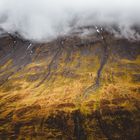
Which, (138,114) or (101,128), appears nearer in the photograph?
(101,128)

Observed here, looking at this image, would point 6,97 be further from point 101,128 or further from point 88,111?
point 101,128

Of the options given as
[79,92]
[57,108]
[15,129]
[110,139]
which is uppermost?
[79,92]

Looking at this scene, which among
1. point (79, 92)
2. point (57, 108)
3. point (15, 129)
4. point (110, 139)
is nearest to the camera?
point (110, 139)

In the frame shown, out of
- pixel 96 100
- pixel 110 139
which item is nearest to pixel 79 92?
pixel 96 100

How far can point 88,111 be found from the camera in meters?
162

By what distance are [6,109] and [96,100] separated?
48961 millimetres

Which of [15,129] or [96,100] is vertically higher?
[96,100]

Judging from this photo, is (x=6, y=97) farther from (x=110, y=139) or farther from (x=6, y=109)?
(x=110, y=139)

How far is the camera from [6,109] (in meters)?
176

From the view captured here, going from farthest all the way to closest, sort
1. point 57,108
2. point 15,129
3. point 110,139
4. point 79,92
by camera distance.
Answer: point 79,92
point 57,108
point 15,129
point 110,139

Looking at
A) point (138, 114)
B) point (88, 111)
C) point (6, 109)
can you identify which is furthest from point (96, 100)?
point (6, 109)

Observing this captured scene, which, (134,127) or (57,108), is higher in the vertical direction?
(57,108)

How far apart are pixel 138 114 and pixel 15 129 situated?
60228mm

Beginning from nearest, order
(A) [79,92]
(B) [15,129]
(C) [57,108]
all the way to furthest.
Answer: (B) [15,129] < (C) [57,108] < (A) [79,92]
